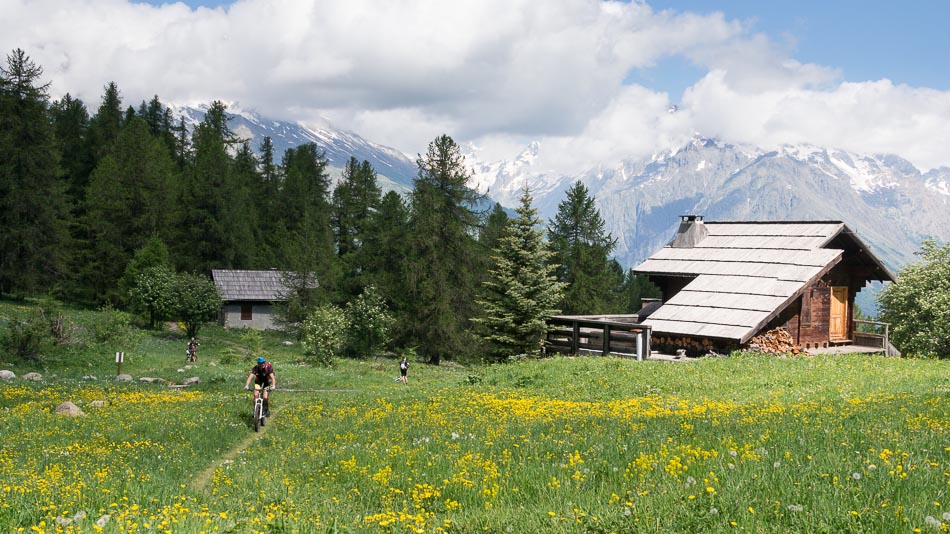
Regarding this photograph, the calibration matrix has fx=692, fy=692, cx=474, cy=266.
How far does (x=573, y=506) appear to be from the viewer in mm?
7543

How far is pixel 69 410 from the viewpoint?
1917 cm

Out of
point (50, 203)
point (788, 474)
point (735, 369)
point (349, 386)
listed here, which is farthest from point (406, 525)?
point (50, 203)

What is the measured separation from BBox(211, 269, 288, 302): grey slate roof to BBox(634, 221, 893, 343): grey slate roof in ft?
144

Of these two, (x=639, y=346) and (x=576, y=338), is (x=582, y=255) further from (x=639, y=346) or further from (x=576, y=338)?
(x=639, y=346)

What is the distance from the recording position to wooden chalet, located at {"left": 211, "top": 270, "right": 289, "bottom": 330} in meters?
69.4

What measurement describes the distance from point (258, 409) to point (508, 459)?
30.6ft

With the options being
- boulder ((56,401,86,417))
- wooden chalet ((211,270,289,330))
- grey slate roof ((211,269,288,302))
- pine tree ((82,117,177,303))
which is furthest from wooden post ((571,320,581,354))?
pine tree ((82,117,177,303))

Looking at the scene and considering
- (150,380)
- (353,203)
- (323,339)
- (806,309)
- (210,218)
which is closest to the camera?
(150,380)

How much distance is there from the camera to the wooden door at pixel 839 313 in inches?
1407

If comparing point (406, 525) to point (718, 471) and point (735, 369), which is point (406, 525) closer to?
point (718, 471)

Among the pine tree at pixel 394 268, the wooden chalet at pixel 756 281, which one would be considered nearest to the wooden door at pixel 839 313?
the wooden chalet at pixel 756 281

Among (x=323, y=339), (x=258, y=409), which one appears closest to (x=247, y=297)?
(x=323, y=339)

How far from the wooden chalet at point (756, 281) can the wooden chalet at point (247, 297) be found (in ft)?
143

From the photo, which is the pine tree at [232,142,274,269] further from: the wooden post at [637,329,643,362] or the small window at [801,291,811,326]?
the small window at [801,291,811,326]
